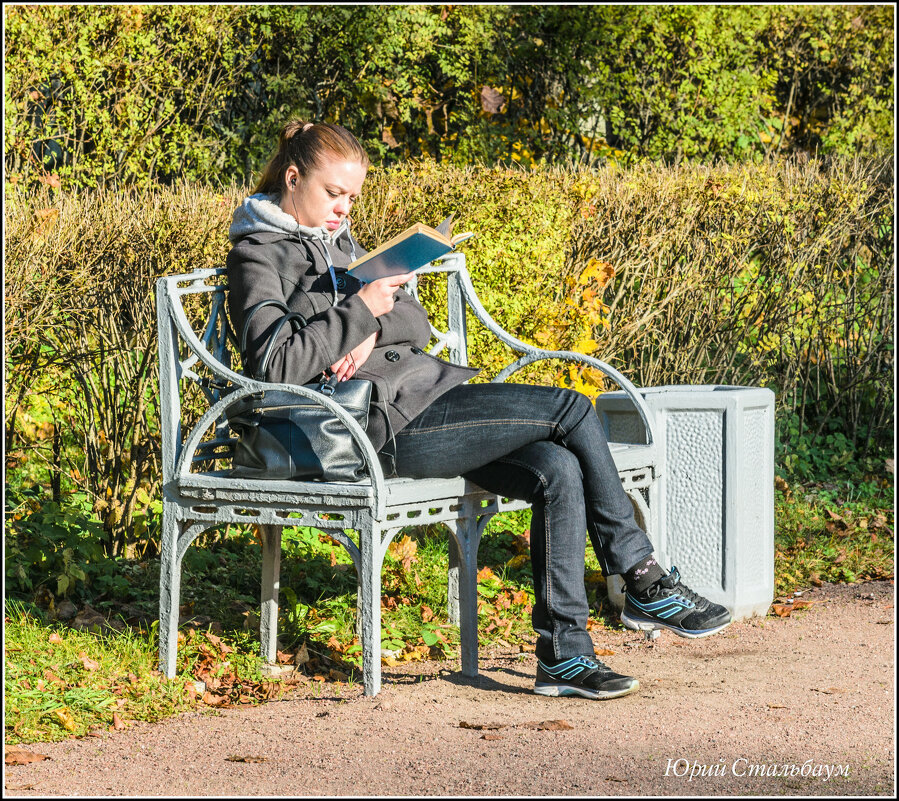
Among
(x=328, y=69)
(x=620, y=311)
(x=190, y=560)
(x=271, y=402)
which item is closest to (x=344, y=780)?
(x=271, y=402)

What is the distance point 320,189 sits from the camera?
376 centimetres

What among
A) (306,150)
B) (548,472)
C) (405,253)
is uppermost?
(306,150)

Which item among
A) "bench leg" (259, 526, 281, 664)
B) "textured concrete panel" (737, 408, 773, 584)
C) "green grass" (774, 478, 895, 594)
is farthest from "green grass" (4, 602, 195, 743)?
"green grass" (774, 478, 895, 594)

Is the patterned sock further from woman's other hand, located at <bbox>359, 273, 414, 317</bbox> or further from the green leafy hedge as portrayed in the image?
the green leafy hedge

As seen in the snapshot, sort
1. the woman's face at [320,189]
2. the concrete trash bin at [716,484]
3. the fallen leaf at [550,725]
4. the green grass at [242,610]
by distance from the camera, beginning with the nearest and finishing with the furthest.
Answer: the fallen leaf at [550,725], the green grass at [242,610], the woman's face at [320,189], the concrete trash bin at [716,484]

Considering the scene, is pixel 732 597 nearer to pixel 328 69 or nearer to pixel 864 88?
pixel 328 69

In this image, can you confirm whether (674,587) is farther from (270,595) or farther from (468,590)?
(270,595)

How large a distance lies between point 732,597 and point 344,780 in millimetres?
2020

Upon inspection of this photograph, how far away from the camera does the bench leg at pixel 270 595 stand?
3900mm

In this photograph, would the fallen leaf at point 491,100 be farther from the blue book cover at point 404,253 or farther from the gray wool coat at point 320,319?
the blue book cover at point 404,253

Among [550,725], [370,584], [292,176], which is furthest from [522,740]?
[292,176]

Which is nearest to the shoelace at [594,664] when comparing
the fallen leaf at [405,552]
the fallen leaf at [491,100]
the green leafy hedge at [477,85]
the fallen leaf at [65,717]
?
the fallen leaf at [405,552]

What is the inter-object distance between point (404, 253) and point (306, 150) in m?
0.59

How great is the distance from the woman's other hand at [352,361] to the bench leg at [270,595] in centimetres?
60
